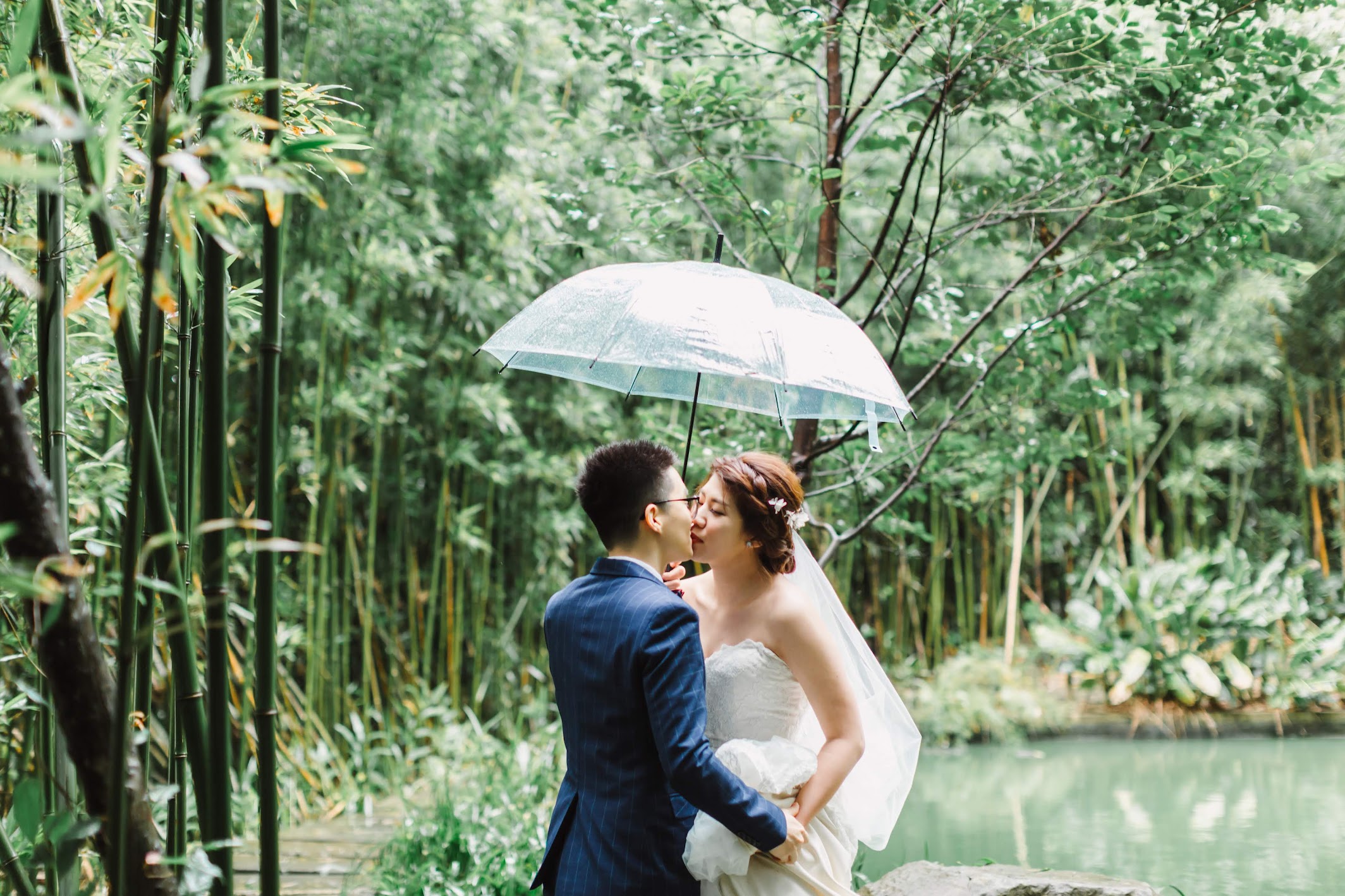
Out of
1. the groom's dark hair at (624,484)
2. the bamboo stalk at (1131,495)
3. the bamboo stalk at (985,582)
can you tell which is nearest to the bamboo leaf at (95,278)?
the groom's dark hair at (624,484)

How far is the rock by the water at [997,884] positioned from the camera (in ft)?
7.61

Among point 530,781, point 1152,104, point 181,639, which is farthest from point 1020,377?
point 181,639

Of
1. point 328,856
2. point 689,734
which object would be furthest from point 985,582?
point 689,734

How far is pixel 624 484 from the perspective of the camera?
1.55 meters

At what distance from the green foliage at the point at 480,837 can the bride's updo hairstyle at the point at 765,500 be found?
56.3 inches

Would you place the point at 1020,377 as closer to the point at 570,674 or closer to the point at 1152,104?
the point at 1152,104

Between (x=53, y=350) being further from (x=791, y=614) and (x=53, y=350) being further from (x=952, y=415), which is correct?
(x=952, y=415)

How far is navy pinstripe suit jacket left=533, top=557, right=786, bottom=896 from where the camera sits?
139cm

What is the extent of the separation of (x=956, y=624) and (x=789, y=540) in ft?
19.6

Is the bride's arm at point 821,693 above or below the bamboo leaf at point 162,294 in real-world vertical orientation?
below

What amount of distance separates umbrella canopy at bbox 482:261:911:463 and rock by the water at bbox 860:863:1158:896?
1.12 metres

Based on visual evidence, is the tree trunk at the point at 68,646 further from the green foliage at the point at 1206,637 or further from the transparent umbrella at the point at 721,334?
the green foliage at the point at 1206,637

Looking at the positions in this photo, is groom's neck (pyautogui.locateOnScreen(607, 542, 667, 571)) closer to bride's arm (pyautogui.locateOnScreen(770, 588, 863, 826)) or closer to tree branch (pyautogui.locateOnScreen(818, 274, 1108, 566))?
bride's arm (pyautogui.locateOnScreen(770, 588, 863, 826))

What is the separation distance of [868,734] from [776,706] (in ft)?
1.16
